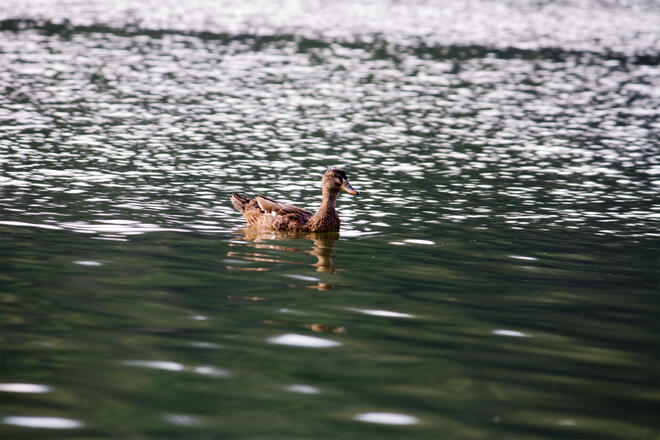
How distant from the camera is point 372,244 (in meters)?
16.0

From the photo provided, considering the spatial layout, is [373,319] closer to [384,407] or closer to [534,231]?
[384,407]

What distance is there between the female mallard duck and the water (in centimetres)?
38

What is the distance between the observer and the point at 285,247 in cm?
1577

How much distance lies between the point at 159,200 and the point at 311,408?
35.6ft

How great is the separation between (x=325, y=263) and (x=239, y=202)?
3680 millimetres

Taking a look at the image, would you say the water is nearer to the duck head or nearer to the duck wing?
the duck wing

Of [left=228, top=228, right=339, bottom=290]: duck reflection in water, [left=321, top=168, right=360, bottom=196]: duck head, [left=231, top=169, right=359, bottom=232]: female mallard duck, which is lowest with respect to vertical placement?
[left=228, top=228, right=339, bottom=290]: duck reflection in water

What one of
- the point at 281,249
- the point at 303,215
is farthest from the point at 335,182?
the point at 281,249

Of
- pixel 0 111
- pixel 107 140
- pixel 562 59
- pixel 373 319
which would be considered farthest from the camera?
pixel 562 59

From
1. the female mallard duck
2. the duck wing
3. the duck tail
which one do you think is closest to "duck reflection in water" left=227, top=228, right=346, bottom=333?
the female mallard duck

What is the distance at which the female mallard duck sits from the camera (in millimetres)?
16672

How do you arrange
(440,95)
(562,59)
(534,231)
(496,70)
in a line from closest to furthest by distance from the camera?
(534,231) → (440,95) → (496,70) → (562,59)

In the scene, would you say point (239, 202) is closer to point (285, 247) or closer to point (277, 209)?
point (277, 209)

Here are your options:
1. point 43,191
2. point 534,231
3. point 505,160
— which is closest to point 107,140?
point 43,191
